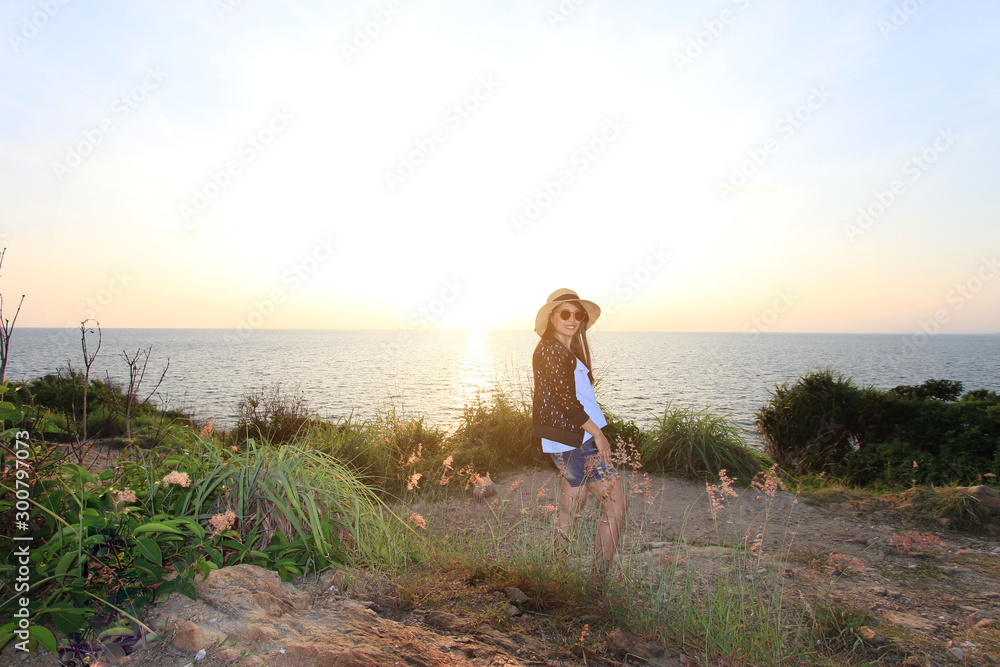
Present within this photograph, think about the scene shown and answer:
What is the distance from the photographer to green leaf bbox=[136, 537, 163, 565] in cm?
239

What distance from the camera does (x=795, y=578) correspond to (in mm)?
4066

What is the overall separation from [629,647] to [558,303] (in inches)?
93.2

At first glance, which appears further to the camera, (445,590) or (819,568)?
(819,568)

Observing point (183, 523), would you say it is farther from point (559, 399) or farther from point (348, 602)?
point (559, 399)

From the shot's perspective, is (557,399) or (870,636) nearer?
(870,636)

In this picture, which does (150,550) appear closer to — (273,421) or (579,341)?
(579,341)

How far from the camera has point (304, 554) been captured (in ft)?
10.5

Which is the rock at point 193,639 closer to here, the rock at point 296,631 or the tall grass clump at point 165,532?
the rock at point 296,631

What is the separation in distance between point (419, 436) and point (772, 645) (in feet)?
19.0

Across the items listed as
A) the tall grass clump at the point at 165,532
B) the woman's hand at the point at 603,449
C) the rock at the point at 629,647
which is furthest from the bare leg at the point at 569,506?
the tall grass clump at the point at 165,532

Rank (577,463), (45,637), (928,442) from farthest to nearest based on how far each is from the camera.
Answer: (928,442) < (577,463) < (45,637)

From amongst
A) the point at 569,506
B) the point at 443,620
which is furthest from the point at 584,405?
the point at 443,620

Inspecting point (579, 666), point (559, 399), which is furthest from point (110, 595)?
point (559, 399)

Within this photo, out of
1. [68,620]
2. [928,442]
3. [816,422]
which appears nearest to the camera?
[68,620]
